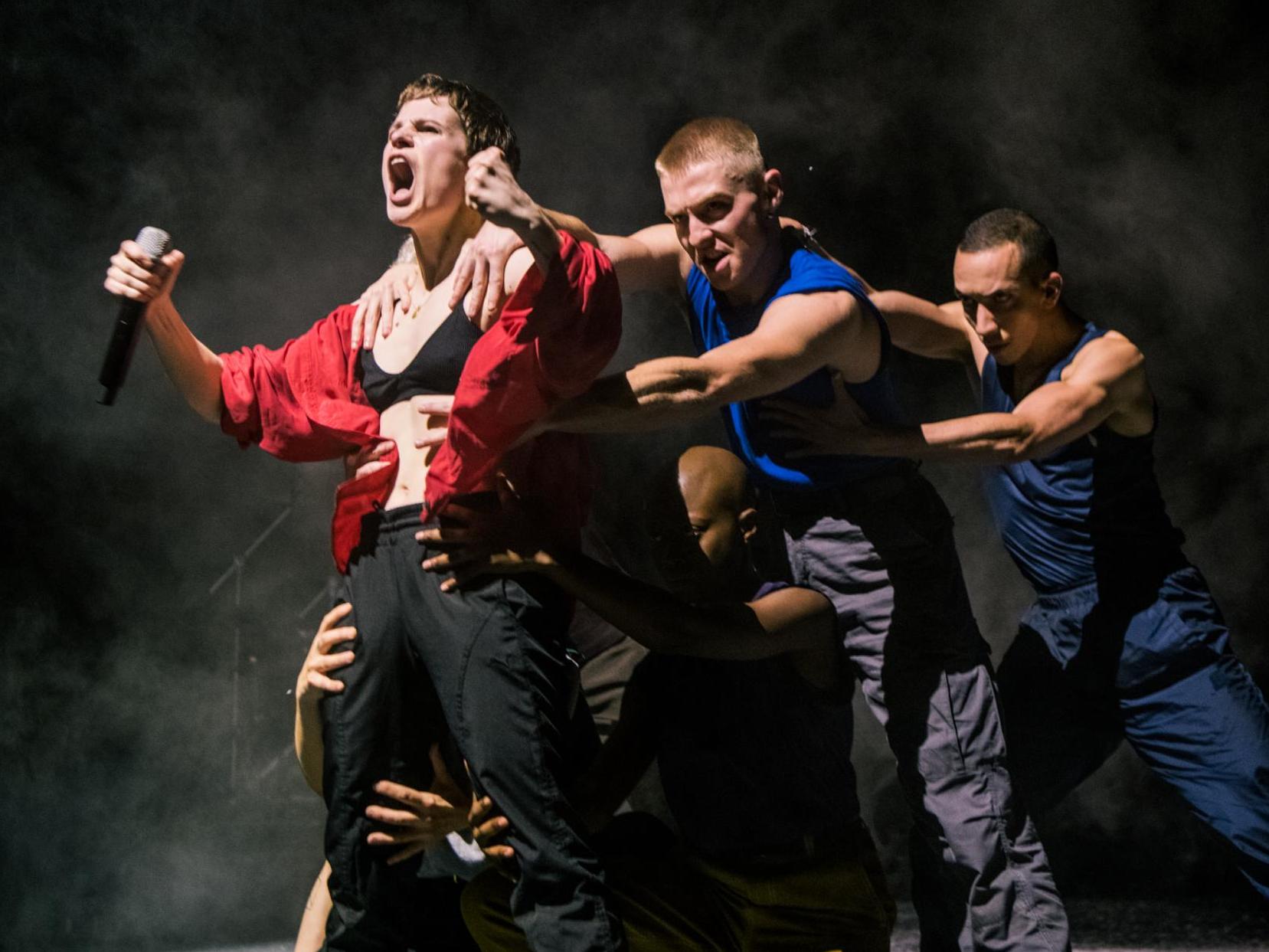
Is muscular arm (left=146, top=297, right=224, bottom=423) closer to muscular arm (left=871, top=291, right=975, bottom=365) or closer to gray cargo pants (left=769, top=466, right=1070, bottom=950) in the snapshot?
gray cargo pants (left=769, top=466, right=1070, bottom=950)

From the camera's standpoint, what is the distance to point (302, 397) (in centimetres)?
238

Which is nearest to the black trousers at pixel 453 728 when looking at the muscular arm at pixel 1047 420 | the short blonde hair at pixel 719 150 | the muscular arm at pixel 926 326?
the muscular arm at pixel 1047 420

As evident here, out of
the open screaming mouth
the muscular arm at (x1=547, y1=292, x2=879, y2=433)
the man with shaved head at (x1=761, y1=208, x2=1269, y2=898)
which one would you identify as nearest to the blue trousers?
the man with shaved head at (x1=761, y1=208, x2=1269, y2=898)

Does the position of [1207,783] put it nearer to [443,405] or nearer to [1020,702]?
[1020,702]

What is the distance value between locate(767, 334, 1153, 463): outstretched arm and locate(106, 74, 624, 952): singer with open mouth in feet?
1.60

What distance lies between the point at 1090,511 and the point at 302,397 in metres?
1.67

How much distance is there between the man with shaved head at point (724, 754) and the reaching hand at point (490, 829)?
22cm

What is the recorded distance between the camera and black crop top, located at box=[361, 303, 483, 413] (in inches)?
87.7

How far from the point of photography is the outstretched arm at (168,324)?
2.21m

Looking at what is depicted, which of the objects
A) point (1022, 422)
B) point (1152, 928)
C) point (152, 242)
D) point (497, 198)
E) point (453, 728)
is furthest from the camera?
point (1152, 928)

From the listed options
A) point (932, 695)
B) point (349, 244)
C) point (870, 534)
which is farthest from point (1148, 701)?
point (349, 244)

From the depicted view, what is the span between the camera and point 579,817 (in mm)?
2092

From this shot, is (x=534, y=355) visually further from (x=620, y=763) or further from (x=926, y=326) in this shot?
(x=926, y=326)

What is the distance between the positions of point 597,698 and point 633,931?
1.01m
